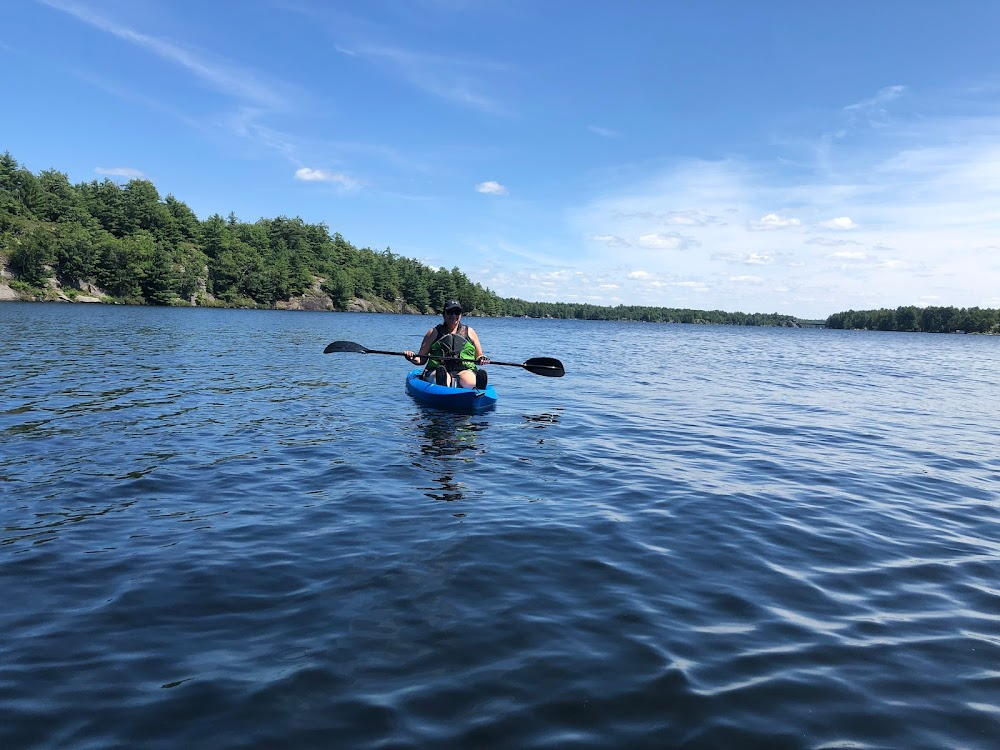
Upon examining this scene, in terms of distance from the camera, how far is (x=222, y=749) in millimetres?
3266

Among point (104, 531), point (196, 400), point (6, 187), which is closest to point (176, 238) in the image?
point (6, 187)

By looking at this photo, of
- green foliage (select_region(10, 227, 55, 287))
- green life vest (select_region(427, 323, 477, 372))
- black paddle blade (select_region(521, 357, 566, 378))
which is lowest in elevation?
black paddle blade (select_region(521, 357, 566, 378))

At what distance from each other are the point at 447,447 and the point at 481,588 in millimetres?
5816

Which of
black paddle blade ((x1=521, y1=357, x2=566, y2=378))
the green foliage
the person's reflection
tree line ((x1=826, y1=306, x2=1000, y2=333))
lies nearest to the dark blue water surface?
the person's reflection

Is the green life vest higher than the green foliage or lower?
lower

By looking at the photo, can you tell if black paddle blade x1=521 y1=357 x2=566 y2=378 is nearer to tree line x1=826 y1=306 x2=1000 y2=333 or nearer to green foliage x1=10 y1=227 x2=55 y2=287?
green foliage x1=10 y1=227 x2=55 y2=287

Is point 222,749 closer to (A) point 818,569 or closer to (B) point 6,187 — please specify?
(A) point 818,569

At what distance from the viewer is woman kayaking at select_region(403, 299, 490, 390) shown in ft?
48.3

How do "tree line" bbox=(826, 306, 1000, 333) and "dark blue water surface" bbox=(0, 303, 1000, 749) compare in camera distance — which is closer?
"dark blue water surface" bbox=(0, 303, 1000, 749)

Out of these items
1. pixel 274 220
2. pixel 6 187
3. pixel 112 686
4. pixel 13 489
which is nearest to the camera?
pixel 112 686

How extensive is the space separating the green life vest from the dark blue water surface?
101 inches

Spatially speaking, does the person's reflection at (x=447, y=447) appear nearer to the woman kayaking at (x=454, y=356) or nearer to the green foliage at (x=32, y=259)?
the woman kayaking at (x=454, y=356)

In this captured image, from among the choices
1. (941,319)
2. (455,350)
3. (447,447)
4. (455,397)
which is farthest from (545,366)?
(941,319)

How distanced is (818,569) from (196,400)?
13.8 m
